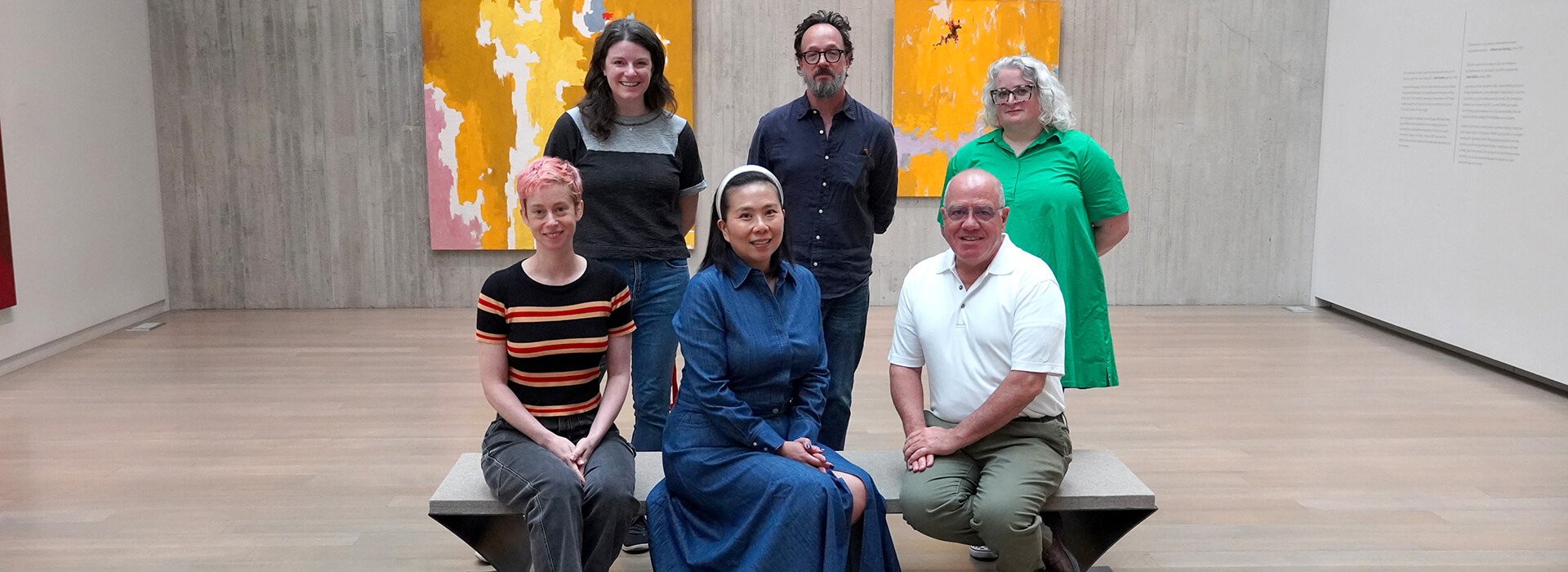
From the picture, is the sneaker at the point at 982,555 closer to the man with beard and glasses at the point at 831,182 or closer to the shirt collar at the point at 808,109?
the man with beard and glasses at the point at 831,182

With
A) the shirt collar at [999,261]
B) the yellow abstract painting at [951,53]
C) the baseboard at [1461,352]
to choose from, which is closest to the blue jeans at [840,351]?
the shirt collar at [999,261]

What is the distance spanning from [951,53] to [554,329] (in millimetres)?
5785

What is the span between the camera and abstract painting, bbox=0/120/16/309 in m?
6.28

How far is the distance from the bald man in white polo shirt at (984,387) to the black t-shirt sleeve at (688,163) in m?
→ 0.90

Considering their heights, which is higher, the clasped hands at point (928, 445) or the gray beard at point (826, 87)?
the gray beard at point (826, 87)

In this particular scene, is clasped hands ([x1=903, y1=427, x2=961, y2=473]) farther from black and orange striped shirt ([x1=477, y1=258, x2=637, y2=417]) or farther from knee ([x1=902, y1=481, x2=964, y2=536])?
black and orange striped shirt ([x1=477, y1=258, x2=637, y2=417])

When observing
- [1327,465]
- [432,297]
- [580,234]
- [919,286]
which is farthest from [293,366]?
[1327,465]

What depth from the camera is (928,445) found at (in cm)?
313

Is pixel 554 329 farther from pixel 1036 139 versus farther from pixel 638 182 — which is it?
pixel 1036 139

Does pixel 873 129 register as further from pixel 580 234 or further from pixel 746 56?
pixel 746 56

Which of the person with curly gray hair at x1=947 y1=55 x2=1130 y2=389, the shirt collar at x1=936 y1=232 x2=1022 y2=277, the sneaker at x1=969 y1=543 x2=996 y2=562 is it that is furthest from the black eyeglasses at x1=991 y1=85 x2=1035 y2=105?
the sneaker at x1=969 y1=543 x2=996 y2=562

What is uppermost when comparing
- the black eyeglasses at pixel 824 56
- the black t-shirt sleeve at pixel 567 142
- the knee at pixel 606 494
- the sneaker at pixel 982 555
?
the black eyeglasses at pixel 824 56

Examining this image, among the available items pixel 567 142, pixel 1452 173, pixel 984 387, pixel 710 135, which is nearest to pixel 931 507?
pixel 984 387

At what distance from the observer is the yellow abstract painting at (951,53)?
323 inches
